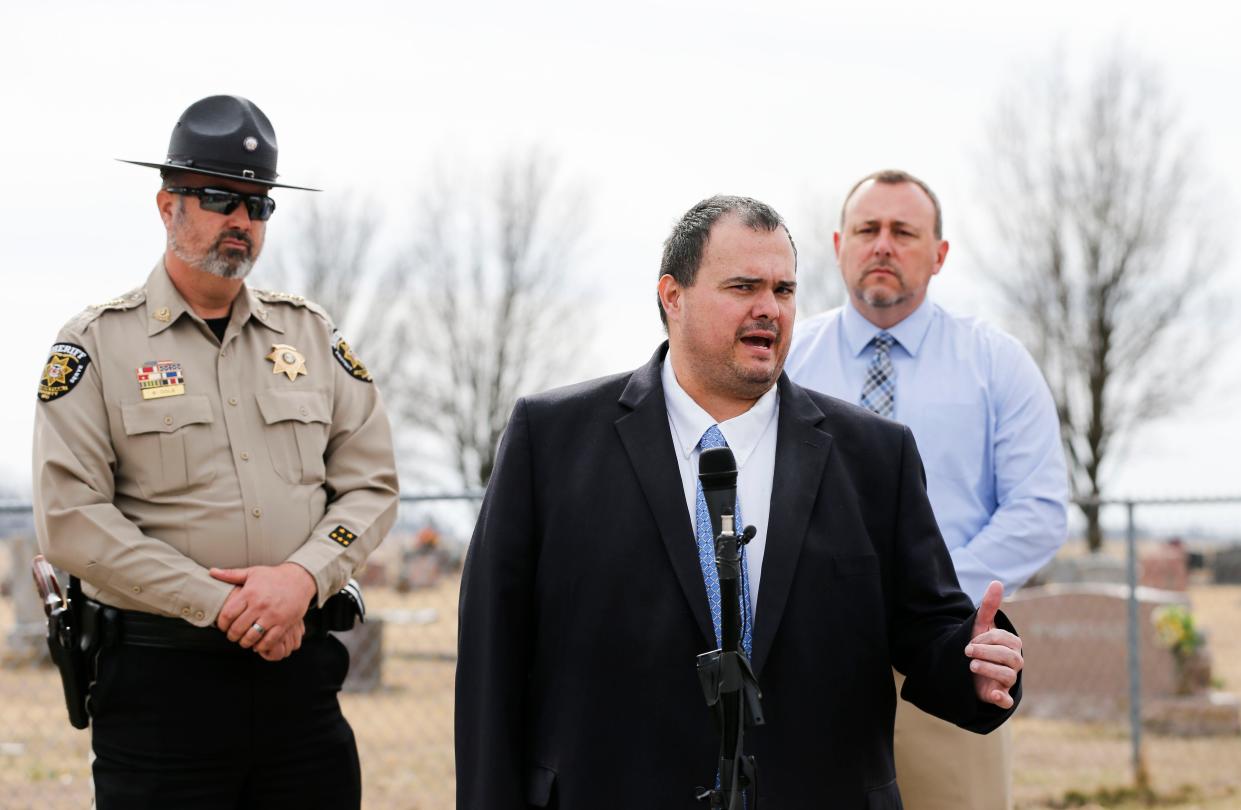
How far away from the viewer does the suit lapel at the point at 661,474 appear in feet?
10.4

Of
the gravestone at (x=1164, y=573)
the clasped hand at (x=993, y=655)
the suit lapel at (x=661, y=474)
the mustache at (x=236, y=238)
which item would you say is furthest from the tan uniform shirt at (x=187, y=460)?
the gravestone at (x=1164, y=573)

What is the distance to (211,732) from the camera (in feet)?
13.2

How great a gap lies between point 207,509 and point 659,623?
163cm

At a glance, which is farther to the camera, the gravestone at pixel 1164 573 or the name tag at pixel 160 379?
the gravestone at pixel 1164 573

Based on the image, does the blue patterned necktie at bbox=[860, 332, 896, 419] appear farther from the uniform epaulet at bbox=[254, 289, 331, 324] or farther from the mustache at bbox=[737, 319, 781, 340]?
the uniform epaulet at bbox=[254, 289, 331, 324]

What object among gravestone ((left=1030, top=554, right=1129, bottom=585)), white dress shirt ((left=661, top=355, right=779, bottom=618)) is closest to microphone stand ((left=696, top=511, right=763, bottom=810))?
white dress shirt ((left=661, top=355, right=779, bottom=618))

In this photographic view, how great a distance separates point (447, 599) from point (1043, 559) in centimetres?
959

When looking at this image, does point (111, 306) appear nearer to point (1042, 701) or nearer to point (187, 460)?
point (187, 460)

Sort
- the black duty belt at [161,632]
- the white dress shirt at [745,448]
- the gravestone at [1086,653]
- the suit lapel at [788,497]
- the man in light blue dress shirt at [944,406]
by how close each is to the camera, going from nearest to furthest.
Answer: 1. the suit lapel at [788,497]
2. the white dress shirt at [745,448]
3. the black duty belt at [161,632]
4. the man in light blue dress shirt at [944,406]
5. the gravestone at [1086,653]

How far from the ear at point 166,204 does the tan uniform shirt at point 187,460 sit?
0.54ft

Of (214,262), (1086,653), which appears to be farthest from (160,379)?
(1086,653)

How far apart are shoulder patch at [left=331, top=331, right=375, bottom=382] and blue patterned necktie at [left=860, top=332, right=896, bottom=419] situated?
170 cm

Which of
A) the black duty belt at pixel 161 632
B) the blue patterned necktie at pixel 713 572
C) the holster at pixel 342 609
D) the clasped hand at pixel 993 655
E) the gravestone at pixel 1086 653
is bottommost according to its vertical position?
the gravestone at pixel 1086 653

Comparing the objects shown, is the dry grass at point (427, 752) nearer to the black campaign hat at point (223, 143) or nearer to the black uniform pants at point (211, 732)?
the black uniform pants at point (211, 732)
